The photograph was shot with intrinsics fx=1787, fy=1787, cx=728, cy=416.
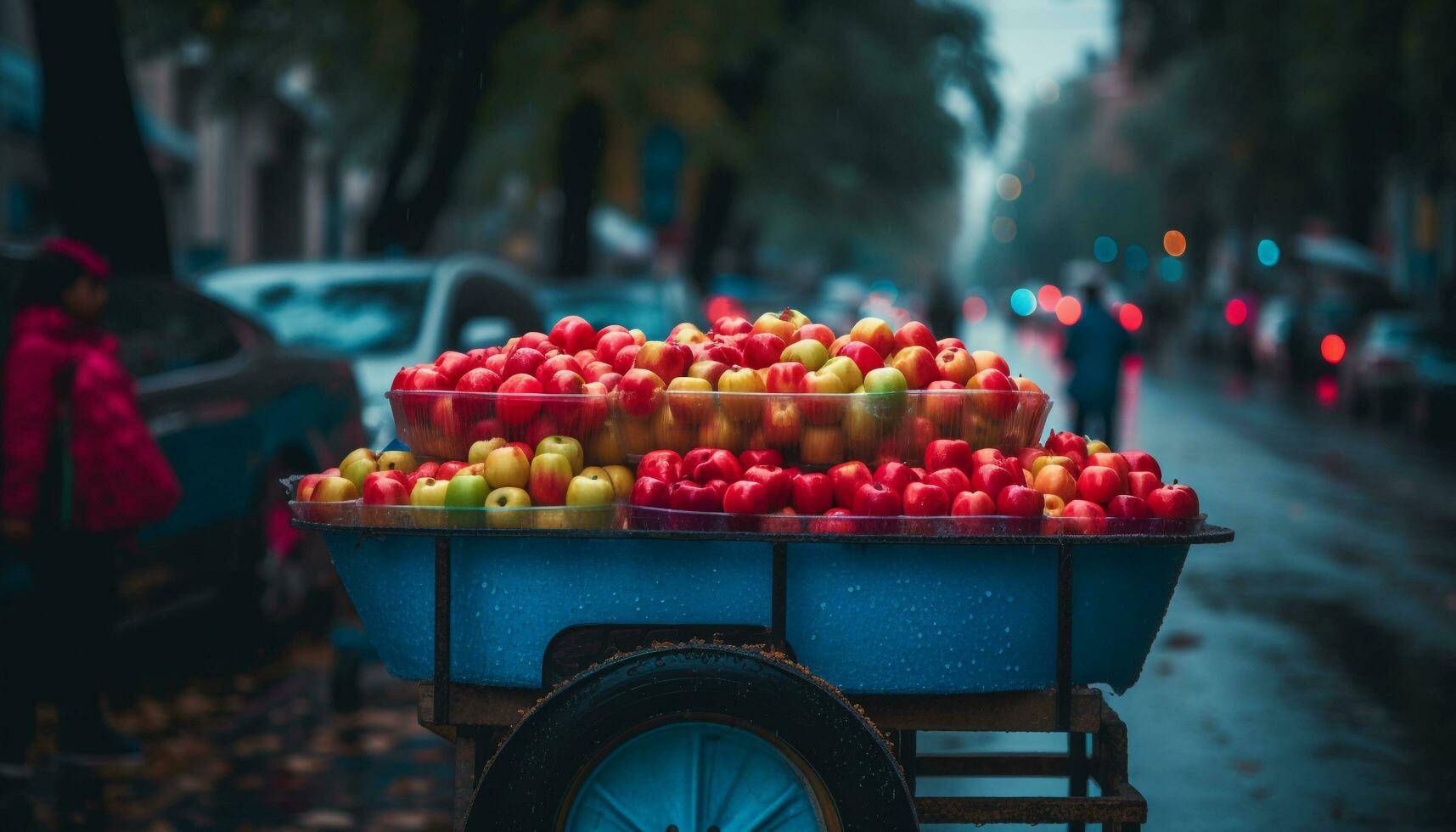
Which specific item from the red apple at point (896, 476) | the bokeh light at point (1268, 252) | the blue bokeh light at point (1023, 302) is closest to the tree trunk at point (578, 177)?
the red apple at point (896, 476)

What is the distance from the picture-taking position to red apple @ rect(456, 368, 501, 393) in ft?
14.0

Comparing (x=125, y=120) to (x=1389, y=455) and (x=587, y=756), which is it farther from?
(x=1389, y=455)

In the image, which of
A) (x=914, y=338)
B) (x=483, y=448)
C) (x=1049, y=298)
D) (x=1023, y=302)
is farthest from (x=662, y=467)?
(x=1023, y=302)

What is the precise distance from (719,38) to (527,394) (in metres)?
15.8

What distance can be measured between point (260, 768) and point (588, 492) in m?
2.84

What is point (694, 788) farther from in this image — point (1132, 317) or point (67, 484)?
point (1132, 317)

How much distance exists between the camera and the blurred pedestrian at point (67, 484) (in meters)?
6.14

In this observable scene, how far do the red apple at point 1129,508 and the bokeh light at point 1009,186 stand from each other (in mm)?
145356

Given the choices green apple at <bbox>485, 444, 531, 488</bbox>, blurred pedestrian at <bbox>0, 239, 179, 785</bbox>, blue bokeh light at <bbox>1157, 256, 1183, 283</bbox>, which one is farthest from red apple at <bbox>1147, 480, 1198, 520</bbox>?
blue bokeh light at <bbox>1157, 256, 1183, 283</bbox>

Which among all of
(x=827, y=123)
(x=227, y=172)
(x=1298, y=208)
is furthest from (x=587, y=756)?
(x=1298, y=208)

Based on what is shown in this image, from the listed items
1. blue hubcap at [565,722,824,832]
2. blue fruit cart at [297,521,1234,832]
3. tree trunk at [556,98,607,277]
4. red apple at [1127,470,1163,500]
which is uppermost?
tree trunk at [556,98,607,277]

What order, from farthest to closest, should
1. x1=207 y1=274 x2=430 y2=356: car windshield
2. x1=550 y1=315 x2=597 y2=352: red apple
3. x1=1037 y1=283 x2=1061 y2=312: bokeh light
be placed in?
x1=1037 y1=283 x2=1061 y2=312: bokeh light
x1=207 y1=274 x2=430 y2=356: car windshield
x1=550 y1=315 x2=597 y2=352: red apple

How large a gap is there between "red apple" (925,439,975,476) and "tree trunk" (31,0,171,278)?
7.01 meters

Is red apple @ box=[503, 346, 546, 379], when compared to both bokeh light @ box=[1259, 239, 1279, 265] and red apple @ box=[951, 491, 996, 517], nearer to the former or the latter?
red apple @ box=[951, 491, 996, 517]
